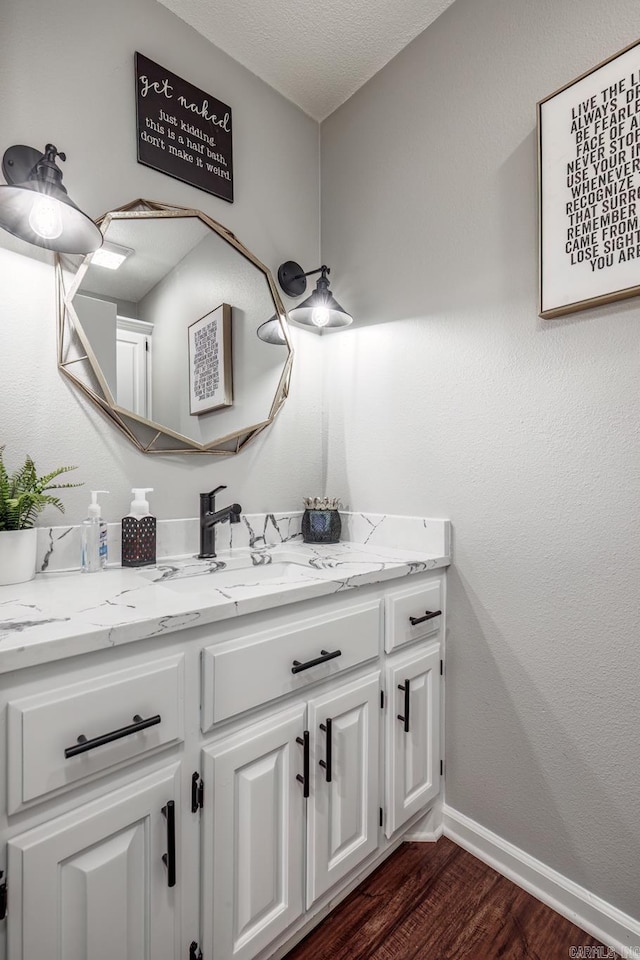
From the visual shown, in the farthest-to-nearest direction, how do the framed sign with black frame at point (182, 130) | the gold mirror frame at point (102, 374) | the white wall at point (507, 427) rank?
1. the framed sign with black frame at point (182, 130)
2. the gold mirror frame at point (102, 374)
3. the white wall at point (507, 427)

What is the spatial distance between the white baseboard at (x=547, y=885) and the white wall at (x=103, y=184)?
47.8 inches

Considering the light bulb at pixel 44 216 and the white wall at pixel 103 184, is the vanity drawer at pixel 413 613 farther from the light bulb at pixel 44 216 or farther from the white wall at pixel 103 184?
the light bulb at pixel 44 216

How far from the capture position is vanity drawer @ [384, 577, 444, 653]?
52.5 inches

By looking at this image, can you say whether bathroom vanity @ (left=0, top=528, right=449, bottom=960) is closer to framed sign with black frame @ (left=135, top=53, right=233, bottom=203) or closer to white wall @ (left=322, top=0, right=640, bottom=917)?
white wall @ (left=322, top=0, right=640, bottom=917)

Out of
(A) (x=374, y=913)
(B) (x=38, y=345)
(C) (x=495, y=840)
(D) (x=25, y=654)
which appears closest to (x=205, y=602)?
(D) (x=25, y=654)

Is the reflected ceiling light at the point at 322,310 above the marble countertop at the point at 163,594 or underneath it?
above

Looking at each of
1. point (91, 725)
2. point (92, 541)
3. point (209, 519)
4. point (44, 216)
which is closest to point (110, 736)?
point (91, 725)

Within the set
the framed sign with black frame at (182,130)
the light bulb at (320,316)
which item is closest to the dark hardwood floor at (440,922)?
the light bulb at (320,316)

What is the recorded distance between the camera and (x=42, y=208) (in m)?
1.09

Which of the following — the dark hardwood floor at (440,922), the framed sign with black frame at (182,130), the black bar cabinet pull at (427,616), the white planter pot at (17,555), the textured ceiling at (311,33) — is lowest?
A: the dark hardwood floor at (440,922)

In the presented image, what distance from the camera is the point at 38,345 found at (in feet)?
4.16

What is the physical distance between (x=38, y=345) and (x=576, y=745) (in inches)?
70.3

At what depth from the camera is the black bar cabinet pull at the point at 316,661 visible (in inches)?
42.1

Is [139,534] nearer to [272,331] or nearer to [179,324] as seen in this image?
[179,324]
